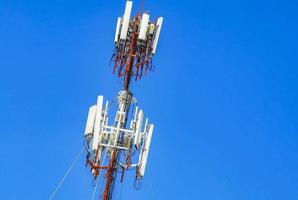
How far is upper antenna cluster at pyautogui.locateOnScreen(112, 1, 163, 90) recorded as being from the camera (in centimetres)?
3769

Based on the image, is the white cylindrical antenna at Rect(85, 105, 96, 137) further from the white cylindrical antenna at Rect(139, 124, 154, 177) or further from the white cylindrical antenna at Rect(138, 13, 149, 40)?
the white cylindrical antenna at Rect(138, 13, 149, 40)

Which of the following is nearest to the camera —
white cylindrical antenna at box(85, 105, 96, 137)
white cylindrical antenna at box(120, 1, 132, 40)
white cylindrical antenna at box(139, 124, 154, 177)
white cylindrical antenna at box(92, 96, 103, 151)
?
white cylindrical antenna at box(92, 96, 103, 151)

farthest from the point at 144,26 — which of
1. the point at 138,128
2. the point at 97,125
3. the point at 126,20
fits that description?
the point at 97,125

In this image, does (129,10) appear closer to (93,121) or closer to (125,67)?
(125,67)

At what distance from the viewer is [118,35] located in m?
38.3

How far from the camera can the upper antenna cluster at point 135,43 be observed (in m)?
37.7

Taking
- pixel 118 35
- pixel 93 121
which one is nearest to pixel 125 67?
pixel 118 35

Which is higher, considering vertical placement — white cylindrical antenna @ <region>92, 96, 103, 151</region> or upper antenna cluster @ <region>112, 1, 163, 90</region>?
upper antenna cluster @ <region>112, 1, 163, 90</region>

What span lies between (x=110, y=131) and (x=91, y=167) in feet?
7.44

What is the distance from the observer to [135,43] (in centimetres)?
3866

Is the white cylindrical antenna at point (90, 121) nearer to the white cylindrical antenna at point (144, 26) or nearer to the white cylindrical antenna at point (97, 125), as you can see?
the white cylindrical antenna at point (97, 125)

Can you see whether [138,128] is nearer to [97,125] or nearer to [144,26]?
[97,125]

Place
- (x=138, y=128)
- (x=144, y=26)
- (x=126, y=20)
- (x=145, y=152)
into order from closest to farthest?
1. (x=138, y=128)
2. (x=145, y=152)
3. (x=126, y=20)
4. (x=144, y=26)

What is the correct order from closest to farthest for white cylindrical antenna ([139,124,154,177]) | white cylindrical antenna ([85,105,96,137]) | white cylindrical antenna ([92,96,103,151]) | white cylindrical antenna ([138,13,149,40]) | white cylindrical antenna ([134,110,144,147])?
white cylindrical antenna ([92,96,103,151])
white cylindrical antenna ([134,110,144,147])
white cylindrical antenna ([85,105,96,137])
white cylindrical antenna ([139,124,154,177])
white cylindrical antenna ([138,13,149,40])
